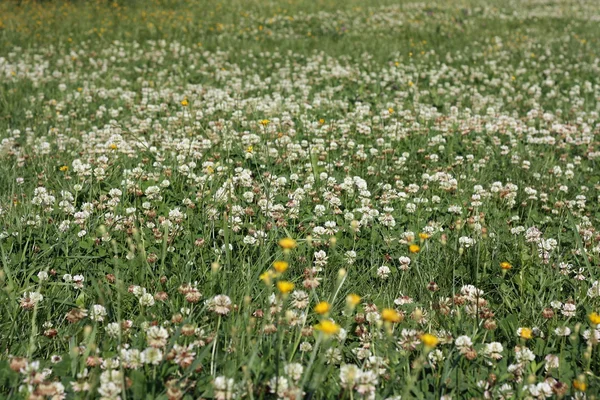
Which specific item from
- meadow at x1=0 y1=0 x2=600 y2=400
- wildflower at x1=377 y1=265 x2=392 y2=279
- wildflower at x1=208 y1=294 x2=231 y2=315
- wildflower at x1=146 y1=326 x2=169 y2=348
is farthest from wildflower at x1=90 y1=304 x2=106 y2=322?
wildflower at x1=377 y1=265 x2=392 y2=279

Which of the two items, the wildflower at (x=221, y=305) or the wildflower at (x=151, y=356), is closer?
the wildflower at (x=151, y=356)

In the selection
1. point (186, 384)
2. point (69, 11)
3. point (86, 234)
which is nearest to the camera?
point (186, 384)

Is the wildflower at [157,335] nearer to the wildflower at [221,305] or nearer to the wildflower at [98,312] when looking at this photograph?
the wildflower at [221,305]

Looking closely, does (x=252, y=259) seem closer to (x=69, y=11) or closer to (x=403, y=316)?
(x=403, y=316)

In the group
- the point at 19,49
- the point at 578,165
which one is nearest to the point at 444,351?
the point at 578,165

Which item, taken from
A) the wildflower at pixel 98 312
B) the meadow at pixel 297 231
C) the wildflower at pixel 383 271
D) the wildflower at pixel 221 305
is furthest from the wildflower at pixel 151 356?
the wildflower at pixel 383 271

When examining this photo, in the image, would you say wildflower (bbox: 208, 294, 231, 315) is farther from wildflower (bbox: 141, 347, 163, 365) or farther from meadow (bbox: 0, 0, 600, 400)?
wildflower (bbox: 141, 347, 163, 365)

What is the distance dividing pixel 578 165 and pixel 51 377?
18.7 feet

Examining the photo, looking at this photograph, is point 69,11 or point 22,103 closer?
point 22,103

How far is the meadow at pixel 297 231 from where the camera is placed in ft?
8.47

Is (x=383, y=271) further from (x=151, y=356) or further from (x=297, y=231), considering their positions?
(x=151, y=356)

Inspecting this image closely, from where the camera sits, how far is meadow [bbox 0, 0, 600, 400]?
2582mm

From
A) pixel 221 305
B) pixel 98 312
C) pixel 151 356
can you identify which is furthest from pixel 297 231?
pixel 151 356

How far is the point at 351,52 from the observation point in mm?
12047
